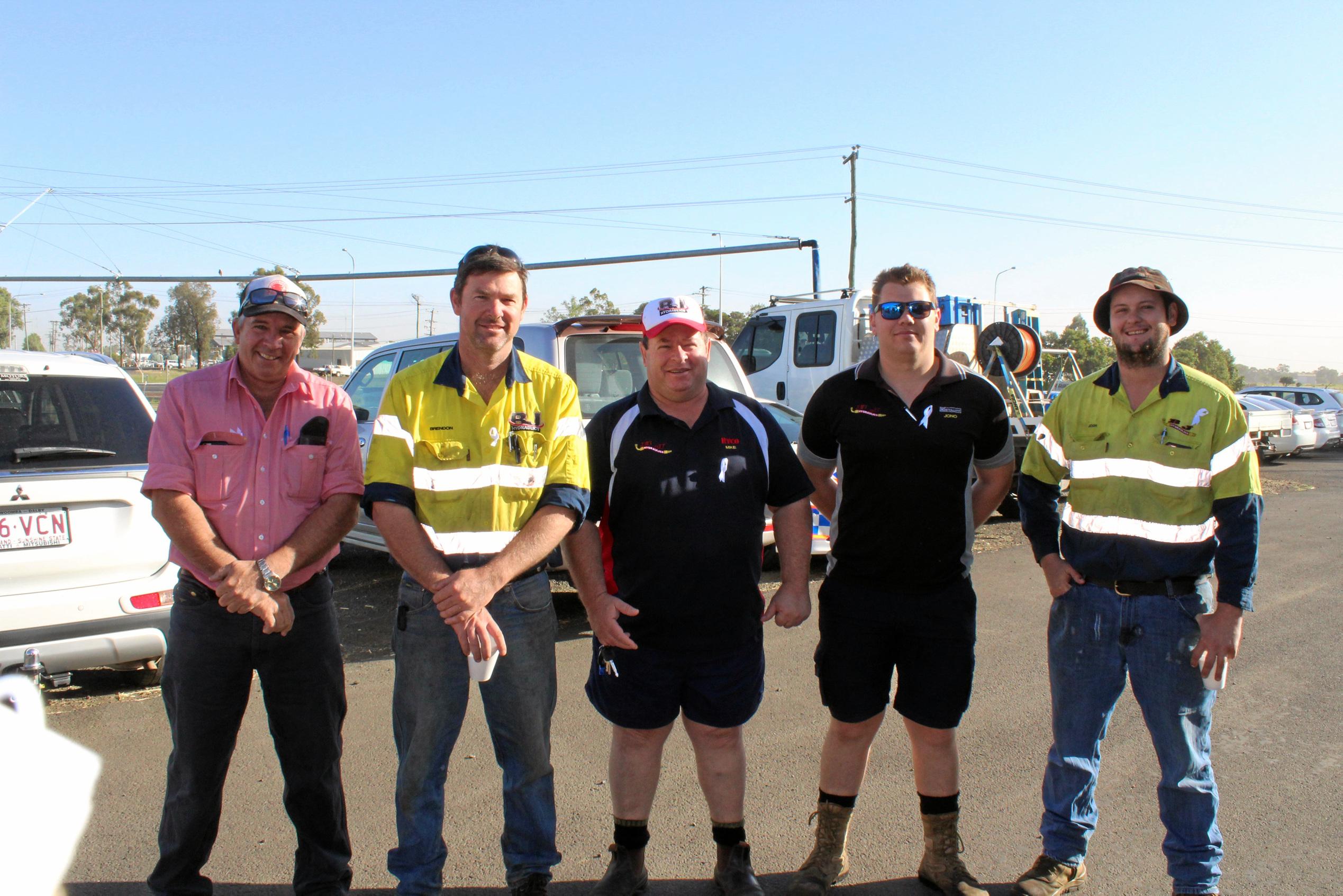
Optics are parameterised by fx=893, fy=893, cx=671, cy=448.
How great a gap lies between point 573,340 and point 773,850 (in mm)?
3619

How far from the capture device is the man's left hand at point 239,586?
2.69 meters

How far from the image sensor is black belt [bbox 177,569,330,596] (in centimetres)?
279

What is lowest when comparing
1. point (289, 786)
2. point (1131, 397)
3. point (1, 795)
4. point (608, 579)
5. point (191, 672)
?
point (289, 786)

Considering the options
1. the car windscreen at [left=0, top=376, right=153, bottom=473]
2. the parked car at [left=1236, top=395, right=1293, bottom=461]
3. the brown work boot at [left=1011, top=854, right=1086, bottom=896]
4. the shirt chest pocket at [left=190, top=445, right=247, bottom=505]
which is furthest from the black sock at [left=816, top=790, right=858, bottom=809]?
the parked car at [left=1236, top=395, right=1293, bottom=461]

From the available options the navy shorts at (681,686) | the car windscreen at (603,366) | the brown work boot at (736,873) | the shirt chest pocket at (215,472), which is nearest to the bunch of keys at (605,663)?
the navy shorts at (681,686)

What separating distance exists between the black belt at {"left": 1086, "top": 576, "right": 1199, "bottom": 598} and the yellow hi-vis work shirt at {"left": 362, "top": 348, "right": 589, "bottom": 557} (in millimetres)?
1822

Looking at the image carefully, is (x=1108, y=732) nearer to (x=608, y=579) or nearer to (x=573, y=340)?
(x=608, y=579)

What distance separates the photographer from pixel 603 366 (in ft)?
20.0

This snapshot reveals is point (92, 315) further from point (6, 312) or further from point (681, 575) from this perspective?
point (681, 575)

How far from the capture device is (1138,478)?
3.02m

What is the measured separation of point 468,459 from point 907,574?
5.10ft

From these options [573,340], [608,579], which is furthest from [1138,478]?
[573,340]

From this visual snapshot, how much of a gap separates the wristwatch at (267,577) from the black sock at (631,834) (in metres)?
1.38

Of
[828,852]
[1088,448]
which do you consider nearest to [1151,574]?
[1088,448]
